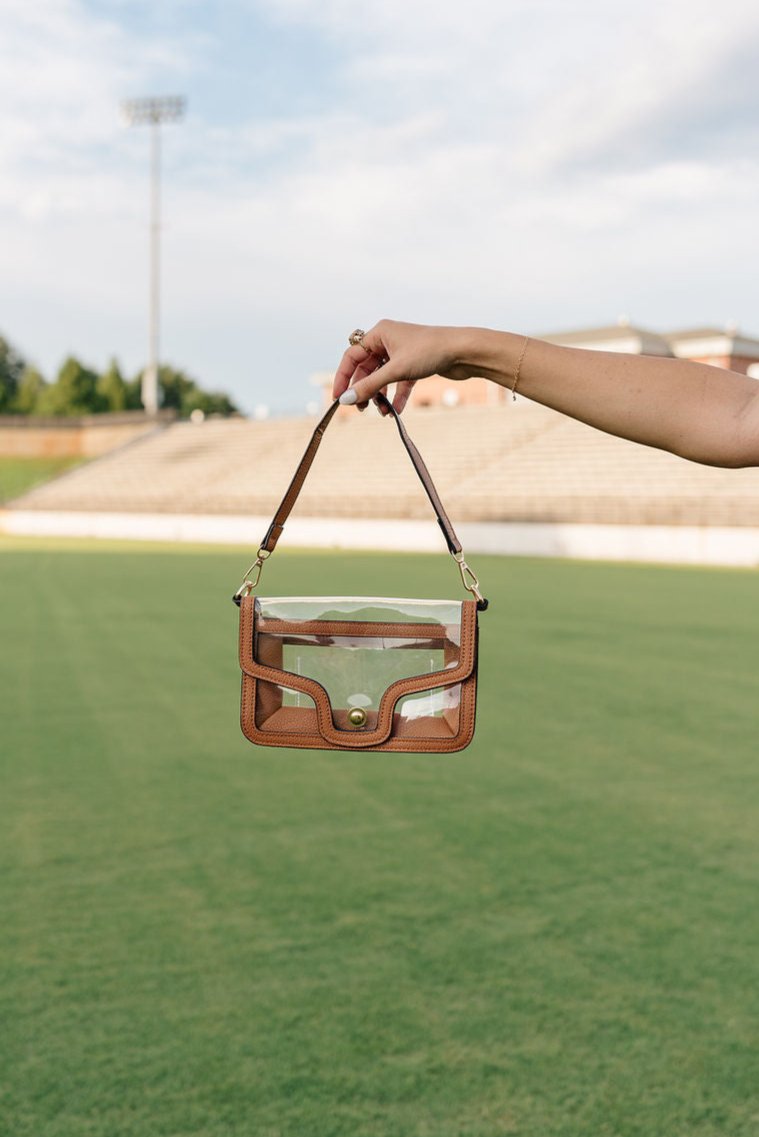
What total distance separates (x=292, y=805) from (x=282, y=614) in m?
3.48

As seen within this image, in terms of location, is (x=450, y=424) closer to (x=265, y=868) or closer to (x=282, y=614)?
(x=265, y=868)

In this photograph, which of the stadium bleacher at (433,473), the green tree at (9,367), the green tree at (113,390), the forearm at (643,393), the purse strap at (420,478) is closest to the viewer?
the forearm at (643,393)

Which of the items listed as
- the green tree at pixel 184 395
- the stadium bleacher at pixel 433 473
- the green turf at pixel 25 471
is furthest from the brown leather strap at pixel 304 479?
the green tree at pixel 184 395

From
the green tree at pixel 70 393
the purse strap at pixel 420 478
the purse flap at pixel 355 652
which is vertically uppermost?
the green tree at pixel 70 393

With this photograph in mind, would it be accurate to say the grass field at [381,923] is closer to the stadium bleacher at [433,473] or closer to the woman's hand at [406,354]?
the woman's hand at [406,354]

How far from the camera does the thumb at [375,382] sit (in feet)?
4.91

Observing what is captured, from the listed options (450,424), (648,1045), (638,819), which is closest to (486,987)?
(648,1045)

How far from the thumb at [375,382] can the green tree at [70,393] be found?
234 ft

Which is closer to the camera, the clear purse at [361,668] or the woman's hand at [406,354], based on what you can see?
the woman's hand at [406,354]

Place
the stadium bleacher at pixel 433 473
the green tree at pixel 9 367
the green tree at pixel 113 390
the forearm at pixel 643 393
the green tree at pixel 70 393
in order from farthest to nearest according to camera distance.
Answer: the green tree at pixel 9 367 → the green tree at pixel 113 390 → the green tree at pixel 70 393 → the stadium bleacher at pixel 433 473 → the forearm at pixel 643 393

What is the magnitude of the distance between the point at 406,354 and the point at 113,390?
247 feet

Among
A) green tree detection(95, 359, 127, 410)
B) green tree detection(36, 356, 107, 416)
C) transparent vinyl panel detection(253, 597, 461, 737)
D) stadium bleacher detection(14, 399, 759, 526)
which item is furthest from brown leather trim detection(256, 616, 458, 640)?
green tree detection(95, 359, 127, 410)

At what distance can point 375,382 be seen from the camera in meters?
1.51

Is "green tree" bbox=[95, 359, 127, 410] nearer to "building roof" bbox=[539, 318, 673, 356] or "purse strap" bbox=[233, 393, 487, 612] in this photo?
"building roof" bbox=[539, 318, 673, 356]
